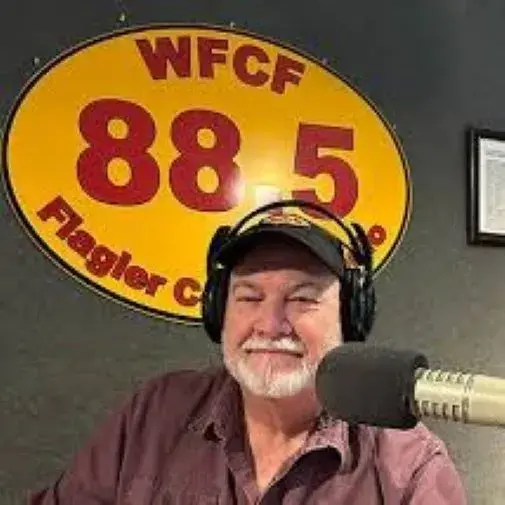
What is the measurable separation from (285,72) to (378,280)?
0.55 meters

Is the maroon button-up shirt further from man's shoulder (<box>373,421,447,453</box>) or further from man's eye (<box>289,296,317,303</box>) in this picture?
man's eye (<box>289,296,317,303</box>)

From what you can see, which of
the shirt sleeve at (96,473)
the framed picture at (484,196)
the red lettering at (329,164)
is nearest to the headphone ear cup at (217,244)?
the shirt sleeve at (96,473)

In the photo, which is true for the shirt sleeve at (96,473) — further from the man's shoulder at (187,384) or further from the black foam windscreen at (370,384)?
the black foam windscreen at (370,384)

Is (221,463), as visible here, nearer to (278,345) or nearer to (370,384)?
(278,345)

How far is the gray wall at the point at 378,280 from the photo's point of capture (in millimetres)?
1991

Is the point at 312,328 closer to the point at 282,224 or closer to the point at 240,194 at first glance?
the point at 282,224

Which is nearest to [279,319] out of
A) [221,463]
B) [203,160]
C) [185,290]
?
[221,463]

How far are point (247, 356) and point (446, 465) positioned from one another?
34cm

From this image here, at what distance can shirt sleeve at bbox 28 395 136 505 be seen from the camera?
1.53 metres

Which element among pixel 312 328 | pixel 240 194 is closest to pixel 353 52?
pixel 240 194

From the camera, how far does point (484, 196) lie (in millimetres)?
2422

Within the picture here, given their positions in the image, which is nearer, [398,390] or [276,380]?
[398,390]

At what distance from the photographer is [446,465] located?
143cm

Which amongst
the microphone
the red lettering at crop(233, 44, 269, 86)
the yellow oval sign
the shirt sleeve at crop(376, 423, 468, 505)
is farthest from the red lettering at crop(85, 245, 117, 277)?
the microphone
